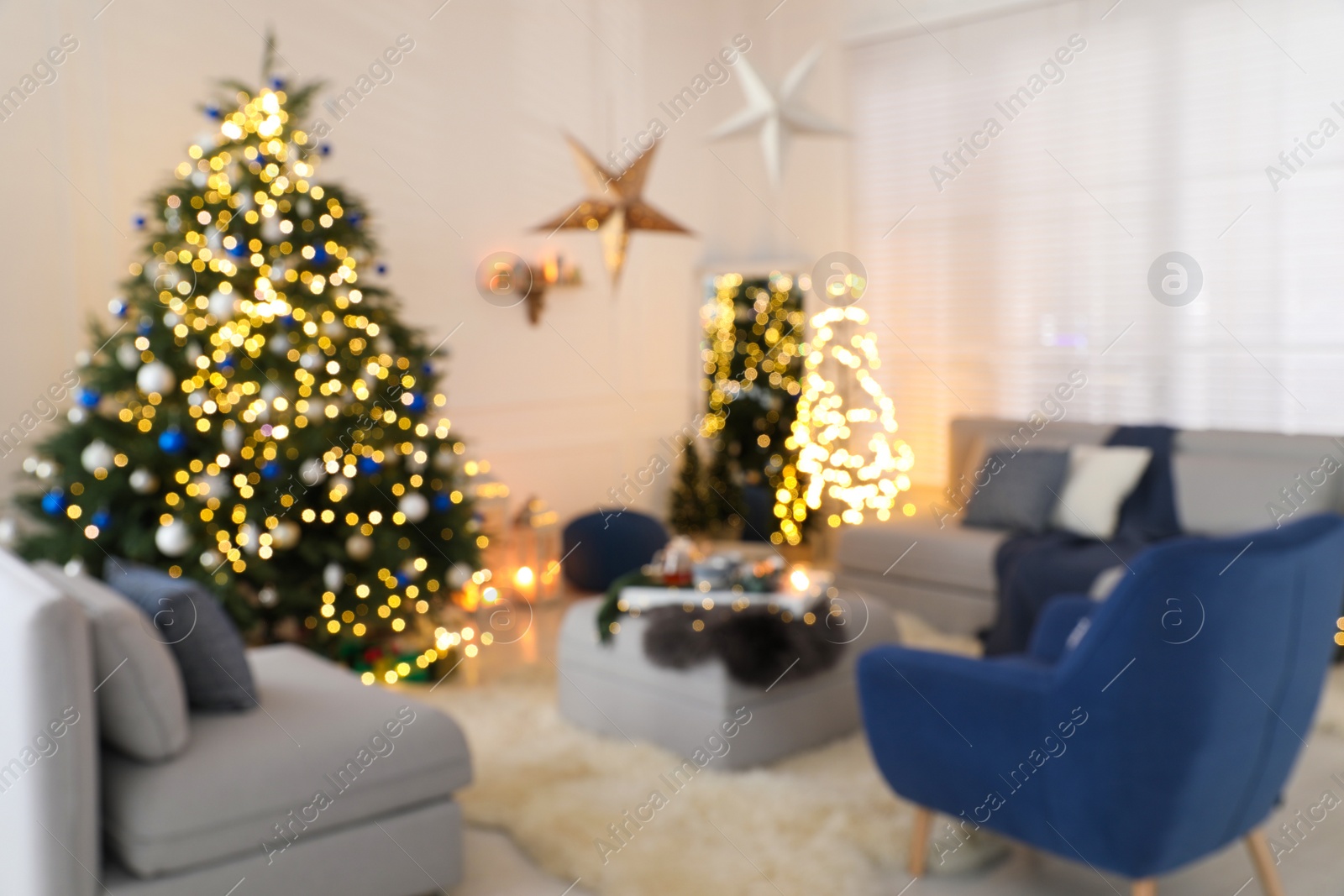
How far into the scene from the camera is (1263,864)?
8.33 ft

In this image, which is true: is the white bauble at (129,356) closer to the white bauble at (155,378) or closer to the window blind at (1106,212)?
the white bauble at (155,378)

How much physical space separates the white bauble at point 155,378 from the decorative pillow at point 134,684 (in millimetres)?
1345

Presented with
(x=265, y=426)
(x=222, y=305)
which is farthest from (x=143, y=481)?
(x=222, y=305)

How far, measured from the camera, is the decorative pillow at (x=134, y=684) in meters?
2.32

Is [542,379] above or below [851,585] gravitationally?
above

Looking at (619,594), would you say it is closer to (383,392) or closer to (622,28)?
(383,392)

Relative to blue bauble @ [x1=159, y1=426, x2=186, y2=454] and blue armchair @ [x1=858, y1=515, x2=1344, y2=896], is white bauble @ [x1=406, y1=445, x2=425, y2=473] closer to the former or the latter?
blue bauble @ [x1=159, y1=426, x2=186, y2=454]

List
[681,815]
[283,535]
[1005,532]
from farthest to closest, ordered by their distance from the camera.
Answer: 1. [1005,532]
2. [283,535]
3. [681,815]

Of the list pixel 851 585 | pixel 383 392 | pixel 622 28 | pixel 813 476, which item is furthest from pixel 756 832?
pixel 622 28

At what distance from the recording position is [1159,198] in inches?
213

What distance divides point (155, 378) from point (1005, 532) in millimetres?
3569

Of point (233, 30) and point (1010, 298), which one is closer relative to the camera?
point (233, 30)

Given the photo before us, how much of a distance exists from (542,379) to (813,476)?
5.24ft

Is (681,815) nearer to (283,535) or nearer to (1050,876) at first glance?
(1050,876)
